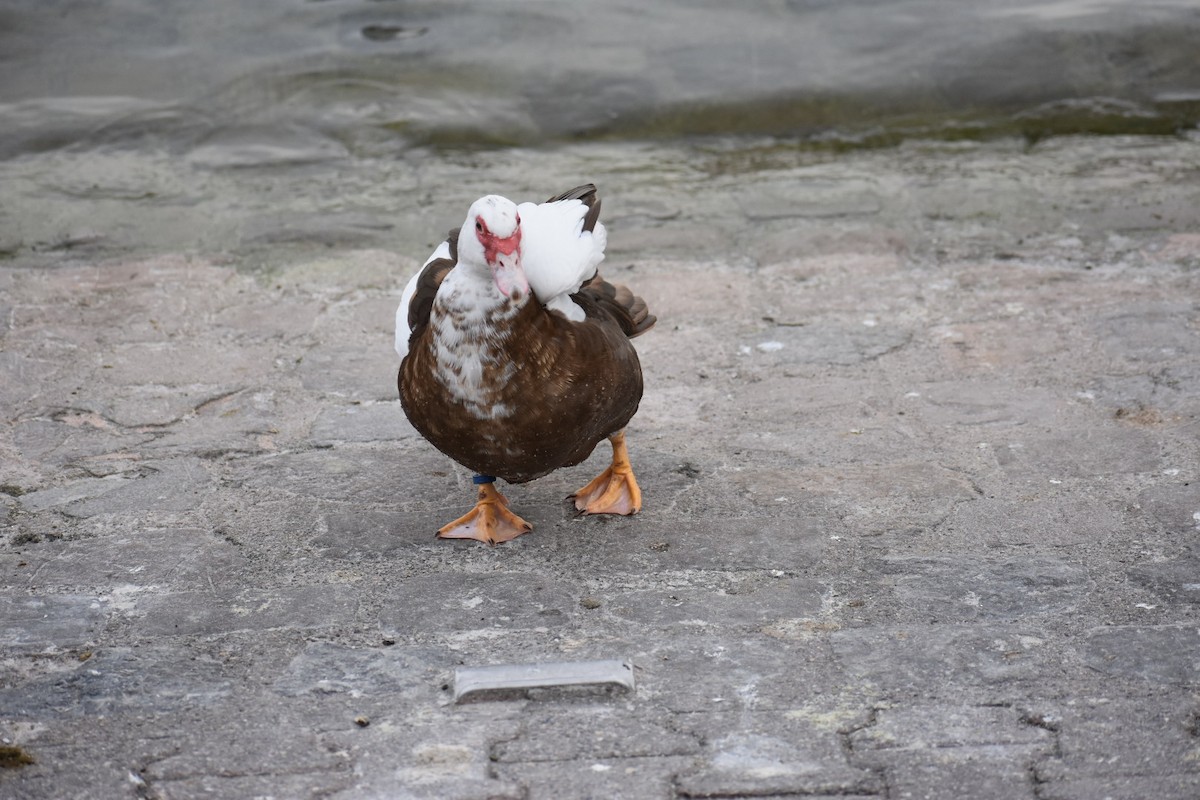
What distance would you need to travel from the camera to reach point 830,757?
2.43 metres

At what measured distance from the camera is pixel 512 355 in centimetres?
→ 307

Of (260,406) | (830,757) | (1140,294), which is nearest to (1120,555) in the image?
(830,757)

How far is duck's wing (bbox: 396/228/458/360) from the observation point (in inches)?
133

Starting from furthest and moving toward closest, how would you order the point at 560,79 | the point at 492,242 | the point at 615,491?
the point at 560,79 → the point at 615,491 → the point at 492,242

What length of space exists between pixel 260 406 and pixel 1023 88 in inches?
176

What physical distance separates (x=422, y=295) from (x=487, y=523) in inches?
24.4

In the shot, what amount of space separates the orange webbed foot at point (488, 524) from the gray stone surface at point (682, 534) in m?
0.06

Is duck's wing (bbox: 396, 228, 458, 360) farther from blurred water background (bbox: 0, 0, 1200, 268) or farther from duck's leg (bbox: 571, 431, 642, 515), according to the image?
blurred water background (bbox: 0, 0, 1200, 268)

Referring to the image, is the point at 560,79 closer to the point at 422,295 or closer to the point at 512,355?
the point at 422,295

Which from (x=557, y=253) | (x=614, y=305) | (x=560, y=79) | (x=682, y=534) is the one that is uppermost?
(x=560, y=79)

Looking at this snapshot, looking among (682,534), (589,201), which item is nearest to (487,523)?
(682,534)

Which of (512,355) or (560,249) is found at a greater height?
(560,249)

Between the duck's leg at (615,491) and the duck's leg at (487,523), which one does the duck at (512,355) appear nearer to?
the duck's leg at (487,523)

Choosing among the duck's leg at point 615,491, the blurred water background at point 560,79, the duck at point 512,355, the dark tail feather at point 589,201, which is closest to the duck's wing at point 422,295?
the duck at point 512,355
